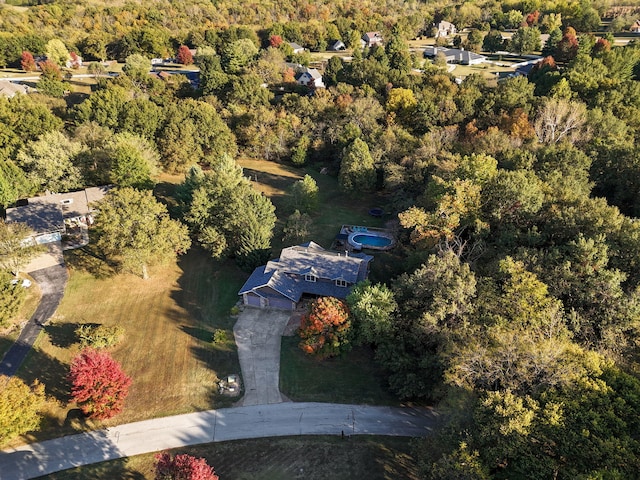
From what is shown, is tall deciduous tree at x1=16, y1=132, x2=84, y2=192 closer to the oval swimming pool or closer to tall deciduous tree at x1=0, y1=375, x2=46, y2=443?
tall deciduous tree at x1=0, y1=375, x2=46, y2=443

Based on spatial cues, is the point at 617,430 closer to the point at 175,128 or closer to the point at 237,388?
the point at 237,388

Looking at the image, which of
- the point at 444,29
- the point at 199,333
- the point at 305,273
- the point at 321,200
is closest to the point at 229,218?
the point at 305,273

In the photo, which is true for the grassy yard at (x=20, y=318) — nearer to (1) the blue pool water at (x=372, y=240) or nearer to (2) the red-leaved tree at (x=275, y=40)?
(1) the blue pool water at (x=372, y=240)

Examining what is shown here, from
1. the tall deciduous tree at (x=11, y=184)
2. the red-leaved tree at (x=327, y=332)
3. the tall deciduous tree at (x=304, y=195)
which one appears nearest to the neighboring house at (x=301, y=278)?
the red-leaved tree at (x=327, y=332)

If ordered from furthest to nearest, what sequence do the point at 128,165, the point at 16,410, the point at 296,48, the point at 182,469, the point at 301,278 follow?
the point at 296,48
the point at 128,165
the point at 301,278
the point at 16,410
the point at 182,469

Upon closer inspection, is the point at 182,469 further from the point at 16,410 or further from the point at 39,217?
the point at 39,217

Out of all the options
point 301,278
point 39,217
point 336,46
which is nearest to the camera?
point 301,278

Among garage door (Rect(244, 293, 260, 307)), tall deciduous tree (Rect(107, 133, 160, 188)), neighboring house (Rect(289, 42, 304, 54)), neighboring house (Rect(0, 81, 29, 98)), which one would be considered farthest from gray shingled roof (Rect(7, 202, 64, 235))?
neighboring house (Rect(289, 42, 304, 54))
